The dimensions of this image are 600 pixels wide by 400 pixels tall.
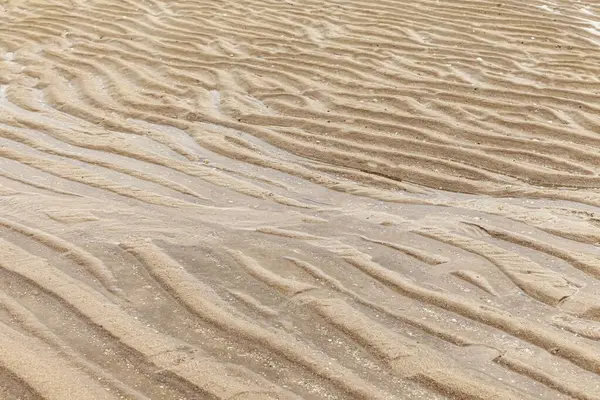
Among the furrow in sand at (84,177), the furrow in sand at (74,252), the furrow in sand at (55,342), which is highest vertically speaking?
the furrow in sand at (55,342)

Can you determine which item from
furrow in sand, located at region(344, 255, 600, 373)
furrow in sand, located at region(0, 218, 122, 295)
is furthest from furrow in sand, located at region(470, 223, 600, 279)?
furrow in sand, located at region(0, 218, 122, 295)

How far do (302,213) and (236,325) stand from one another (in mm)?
1119

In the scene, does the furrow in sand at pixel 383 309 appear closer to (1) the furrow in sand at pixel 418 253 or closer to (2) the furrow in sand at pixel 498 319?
(2) the furrow in sand at pixel 498 319

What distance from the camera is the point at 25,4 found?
8.48m

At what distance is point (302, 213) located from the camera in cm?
403

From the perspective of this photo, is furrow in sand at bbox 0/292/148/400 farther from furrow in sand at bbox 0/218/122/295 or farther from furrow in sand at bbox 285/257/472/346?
furrow in sand at bbox 285/257/472/346

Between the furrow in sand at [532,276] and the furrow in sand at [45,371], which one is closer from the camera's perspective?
the furrow in sand at [45,371]

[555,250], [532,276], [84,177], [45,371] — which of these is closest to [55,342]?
[45,371]

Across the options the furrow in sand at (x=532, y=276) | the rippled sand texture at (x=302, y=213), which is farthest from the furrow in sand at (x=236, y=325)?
the furrow in sand at (x=532, y=276)

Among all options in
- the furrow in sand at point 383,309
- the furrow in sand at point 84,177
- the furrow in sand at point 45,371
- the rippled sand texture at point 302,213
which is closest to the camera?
the furrow in sand at point 45,371

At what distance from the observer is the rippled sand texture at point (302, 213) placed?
280 cm

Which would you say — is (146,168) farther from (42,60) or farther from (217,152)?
(42,60)

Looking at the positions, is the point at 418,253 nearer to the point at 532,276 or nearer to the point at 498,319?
the point at 532,276

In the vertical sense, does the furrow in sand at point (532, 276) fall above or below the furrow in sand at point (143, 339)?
above
